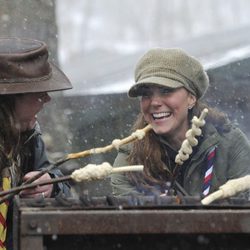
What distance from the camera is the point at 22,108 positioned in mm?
4293

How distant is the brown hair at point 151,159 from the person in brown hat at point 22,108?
0.41 metres

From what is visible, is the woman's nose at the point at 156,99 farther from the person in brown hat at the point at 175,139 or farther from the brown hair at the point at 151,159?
the brown hair at the point at 151,159

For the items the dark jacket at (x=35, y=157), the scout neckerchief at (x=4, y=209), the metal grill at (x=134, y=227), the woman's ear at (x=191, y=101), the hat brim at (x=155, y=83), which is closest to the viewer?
the metal grill at (x=134, y=227)

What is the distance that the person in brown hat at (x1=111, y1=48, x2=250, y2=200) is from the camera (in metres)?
4.63

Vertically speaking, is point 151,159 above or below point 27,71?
below

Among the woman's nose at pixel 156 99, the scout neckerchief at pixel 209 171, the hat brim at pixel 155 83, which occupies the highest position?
the hat brim at pixel 155 83

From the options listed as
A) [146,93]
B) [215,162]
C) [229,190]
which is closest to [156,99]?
[146,93]

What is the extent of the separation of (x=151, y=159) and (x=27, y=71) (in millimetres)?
830

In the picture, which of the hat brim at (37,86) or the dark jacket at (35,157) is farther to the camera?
the dark jacket at (35,157)

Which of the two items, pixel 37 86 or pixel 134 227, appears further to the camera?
pixel 37 86

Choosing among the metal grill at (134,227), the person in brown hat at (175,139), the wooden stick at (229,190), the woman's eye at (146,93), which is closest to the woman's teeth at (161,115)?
the person in brown hat at (175,139)

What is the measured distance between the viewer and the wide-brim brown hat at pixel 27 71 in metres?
4.23

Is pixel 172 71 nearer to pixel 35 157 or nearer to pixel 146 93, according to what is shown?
pixel 146 93

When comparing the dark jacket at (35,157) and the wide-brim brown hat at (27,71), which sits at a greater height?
the wide-brim brown hat at (27,71)
